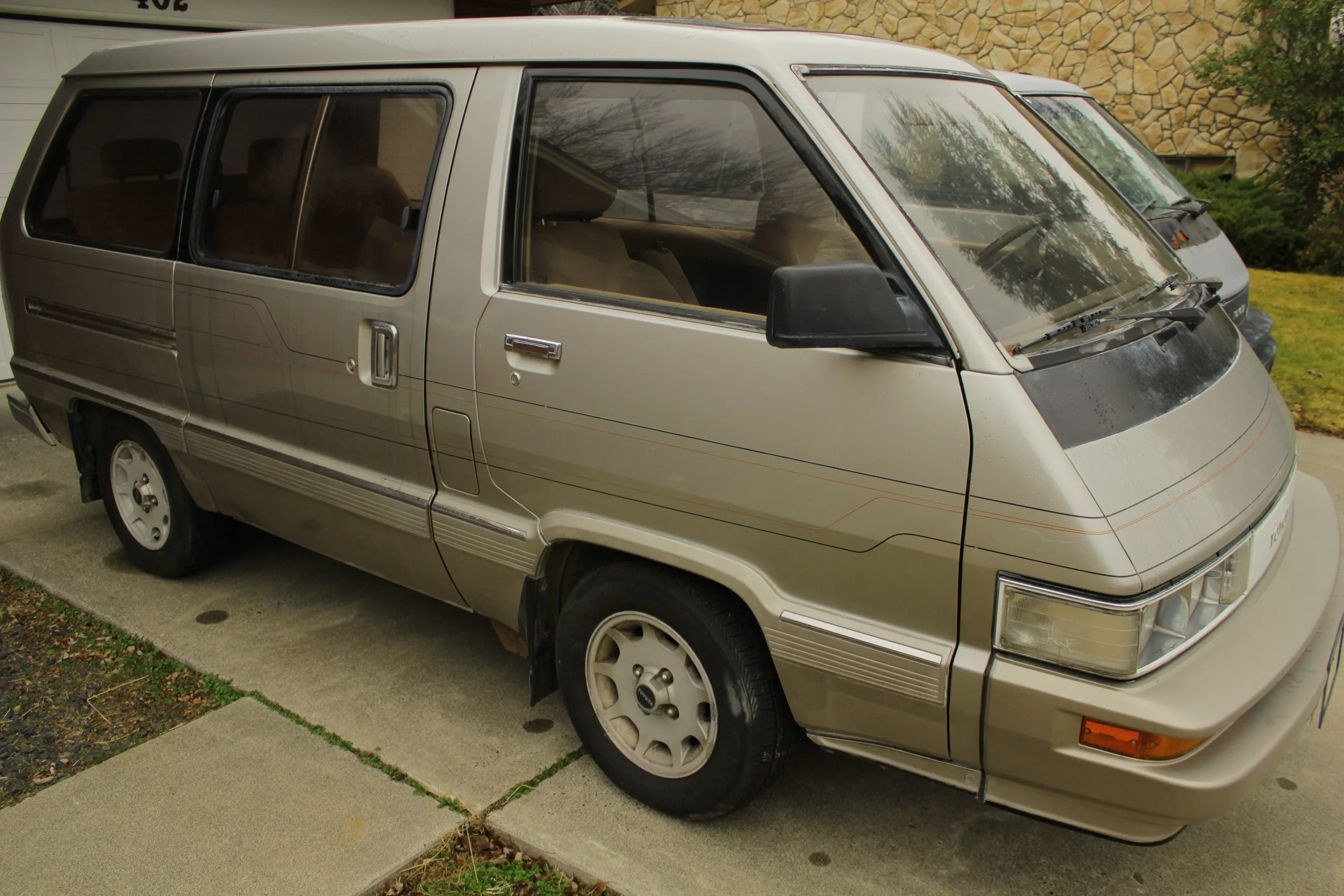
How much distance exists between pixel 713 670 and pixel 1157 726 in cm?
108

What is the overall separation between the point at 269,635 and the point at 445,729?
1056mm

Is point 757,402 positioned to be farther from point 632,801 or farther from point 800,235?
point 632,801

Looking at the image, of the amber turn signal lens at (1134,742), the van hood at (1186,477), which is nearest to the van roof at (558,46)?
the van hood at (1186,477)

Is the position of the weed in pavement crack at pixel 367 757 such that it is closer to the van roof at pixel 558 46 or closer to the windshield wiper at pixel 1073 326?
the windshield wiper at pixel 1073 326

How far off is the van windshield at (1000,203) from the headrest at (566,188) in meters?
0.69

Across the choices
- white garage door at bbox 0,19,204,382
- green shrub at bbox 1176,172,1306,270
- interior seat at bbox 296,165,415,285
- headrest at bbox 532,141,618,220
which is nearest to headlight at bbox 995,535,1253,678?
headrest at bbox 532,141,618,220

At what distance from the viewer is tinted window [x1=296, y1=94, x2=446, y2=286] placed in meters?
3.29

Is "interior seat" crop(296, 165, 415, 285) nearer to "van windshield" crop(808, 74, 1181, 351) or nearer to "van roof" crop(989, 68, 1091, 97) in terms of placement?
"van windshield" crop(808, 74, 1181, 351)

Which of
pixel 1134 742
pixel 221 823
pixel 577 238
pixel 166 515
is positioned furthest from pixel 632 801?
pixel 166 515

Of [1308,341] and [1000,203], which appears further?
[1308,341]

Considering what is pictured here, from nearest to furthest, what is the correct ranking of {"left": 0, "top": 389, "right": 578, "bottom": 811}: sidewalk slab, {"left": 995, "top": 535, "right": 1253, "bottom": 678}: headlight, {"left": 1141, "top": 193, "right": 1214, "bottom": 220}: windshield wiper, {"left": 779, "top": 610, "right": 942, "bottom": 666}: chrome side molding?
{"left": 995, "top": 535, "right": 1253, "bottom": 678}: headlight
{"left": 779, "top": 610, "right": 942, "bottom": 666}: chrome side molding
{"left": 0, "top": 389, "right": 578, "bottom": 811}: sidewalk slab
{"left": 1141, "top": 193, "right": 1214, "bottom": 220}: windshield wiper

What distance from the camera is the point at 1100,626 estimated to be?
7.26ft

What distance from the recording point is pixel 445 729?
356cm

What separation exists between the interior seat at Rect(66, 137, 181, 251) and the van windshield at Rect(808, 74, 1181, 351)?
2664mm
